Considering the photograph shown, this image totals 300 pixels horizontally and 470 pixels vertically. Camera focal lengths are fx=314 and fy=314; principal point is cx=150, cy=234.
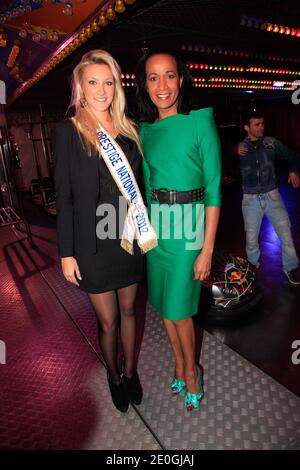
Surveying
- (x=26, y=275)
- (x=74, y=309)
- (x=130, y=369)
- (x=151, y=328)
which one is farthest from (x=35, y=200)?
(x=130, y=369)

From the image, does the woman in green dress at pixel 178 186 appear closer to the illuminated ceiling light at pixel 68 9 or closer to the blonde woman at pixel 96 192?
the blonde woman at pixel 96 192

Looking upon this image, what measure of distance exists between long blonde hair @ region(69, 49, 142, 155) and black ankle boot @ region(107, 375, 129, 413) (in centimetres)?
134

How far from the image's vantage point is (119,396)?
5.97ft

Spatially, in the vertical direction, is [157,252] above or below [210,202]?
below

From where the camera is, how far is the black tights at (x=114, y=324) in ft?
5.50

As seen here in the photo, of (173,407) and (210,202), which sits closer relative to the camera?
(210,202)

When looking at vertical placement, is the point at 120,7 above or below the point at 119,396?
above

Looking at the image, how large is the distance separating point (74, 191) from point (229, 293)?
1859 millimetres

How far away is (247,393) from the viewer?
187 cm

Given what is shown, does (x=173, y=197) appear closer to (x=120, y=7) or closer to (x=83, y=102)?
(x=83, y=102)

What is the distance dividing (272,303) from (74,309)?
1.90m

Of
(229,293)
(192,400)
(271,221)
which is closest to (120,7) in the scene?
(229,293)

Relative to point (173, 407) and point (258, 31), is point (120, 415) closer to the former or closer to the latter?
point (173, 407)

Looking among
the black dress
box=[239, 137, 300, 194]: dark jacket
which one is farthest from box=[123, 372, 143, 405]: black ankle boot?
box=[239, 137, 300, 194]: dark jacket
